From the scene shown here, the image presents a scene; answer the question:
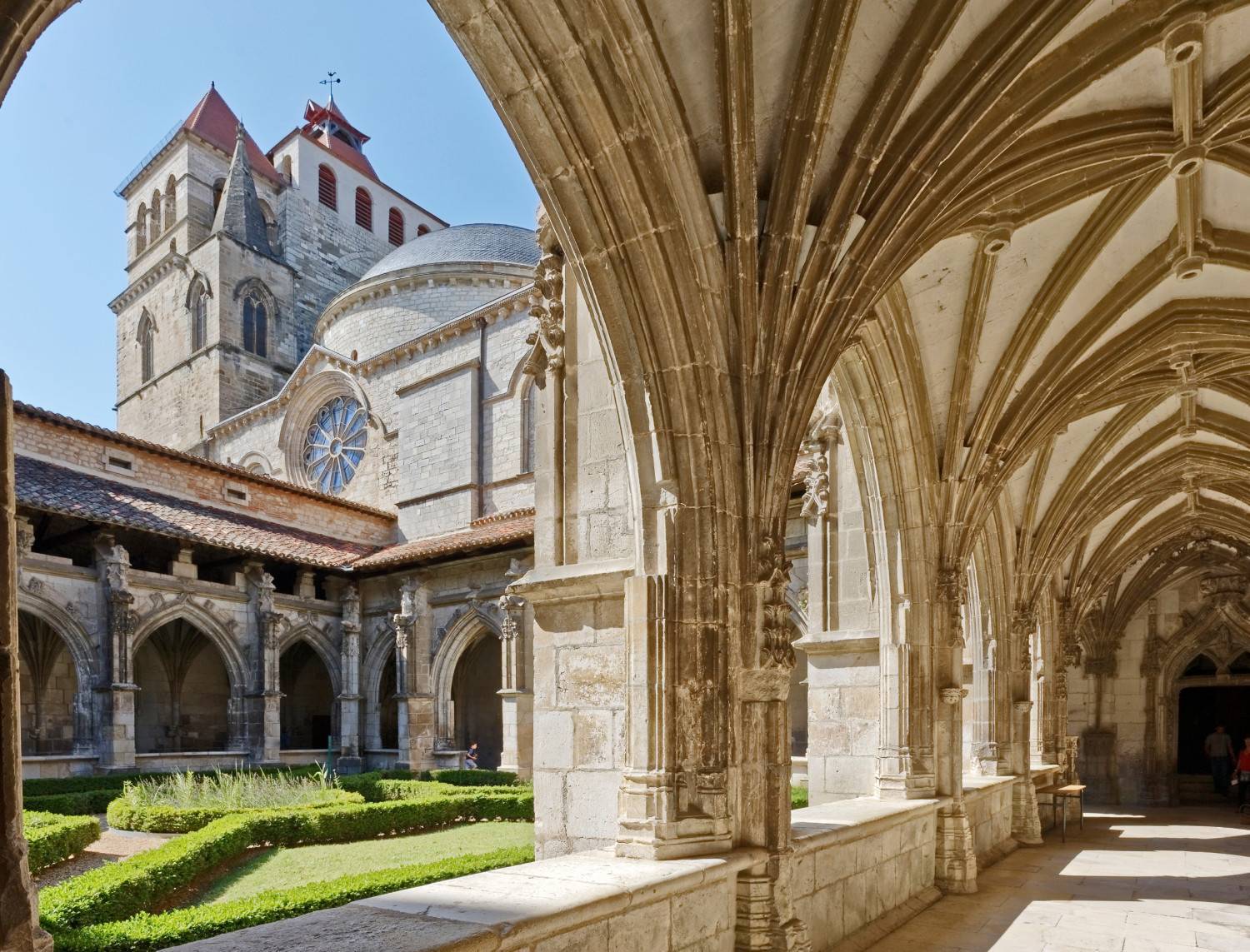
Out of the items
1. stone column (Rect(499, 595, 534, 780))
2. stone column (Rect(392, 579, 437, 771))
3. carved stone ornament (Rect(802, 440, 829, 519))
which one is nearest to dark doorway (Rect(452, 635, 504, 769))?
stone column (Rect(392, 579, 437, 771))

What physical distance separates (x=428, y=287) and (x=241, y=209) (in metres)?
7.41

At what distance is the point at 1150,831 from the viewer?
38.5 ft

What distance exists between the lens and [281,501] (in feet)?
62.9

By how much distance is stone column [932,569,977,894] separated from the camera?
691 cm

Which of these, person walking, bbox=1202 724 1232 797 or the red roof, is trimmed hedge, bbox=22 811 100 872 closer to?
person walking, bbox=1202 724 1232 797

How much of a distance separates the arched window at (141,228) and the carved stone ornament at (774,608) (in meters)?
30.6

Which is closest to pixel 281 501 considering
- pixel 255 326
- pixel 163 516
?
pixel 163 516

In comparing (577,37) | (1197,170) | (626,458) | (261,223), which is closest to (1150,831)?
(1197,170)

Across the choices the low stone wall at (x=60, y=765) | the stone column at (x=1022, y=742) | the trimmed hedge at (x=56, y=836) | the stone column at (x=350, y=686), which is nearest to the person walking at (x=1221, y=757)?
the stone column at (x=1022, y=742)

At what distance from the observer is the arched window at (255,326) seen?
27125mm

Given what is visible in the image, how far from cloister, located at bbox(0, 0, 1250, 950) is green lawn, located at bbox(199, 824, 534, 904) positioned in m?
2.95

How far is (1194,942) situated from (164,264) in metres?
29.3

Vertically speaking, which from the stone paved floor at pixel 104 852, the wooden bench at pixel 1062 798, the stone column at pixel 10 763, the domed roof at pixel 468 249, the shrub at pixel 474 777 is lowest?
the shrub at pixel 474 777

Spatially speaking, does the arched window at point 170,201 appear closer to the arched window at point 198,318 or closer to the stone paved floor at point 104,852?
the arched window at point 198,318
